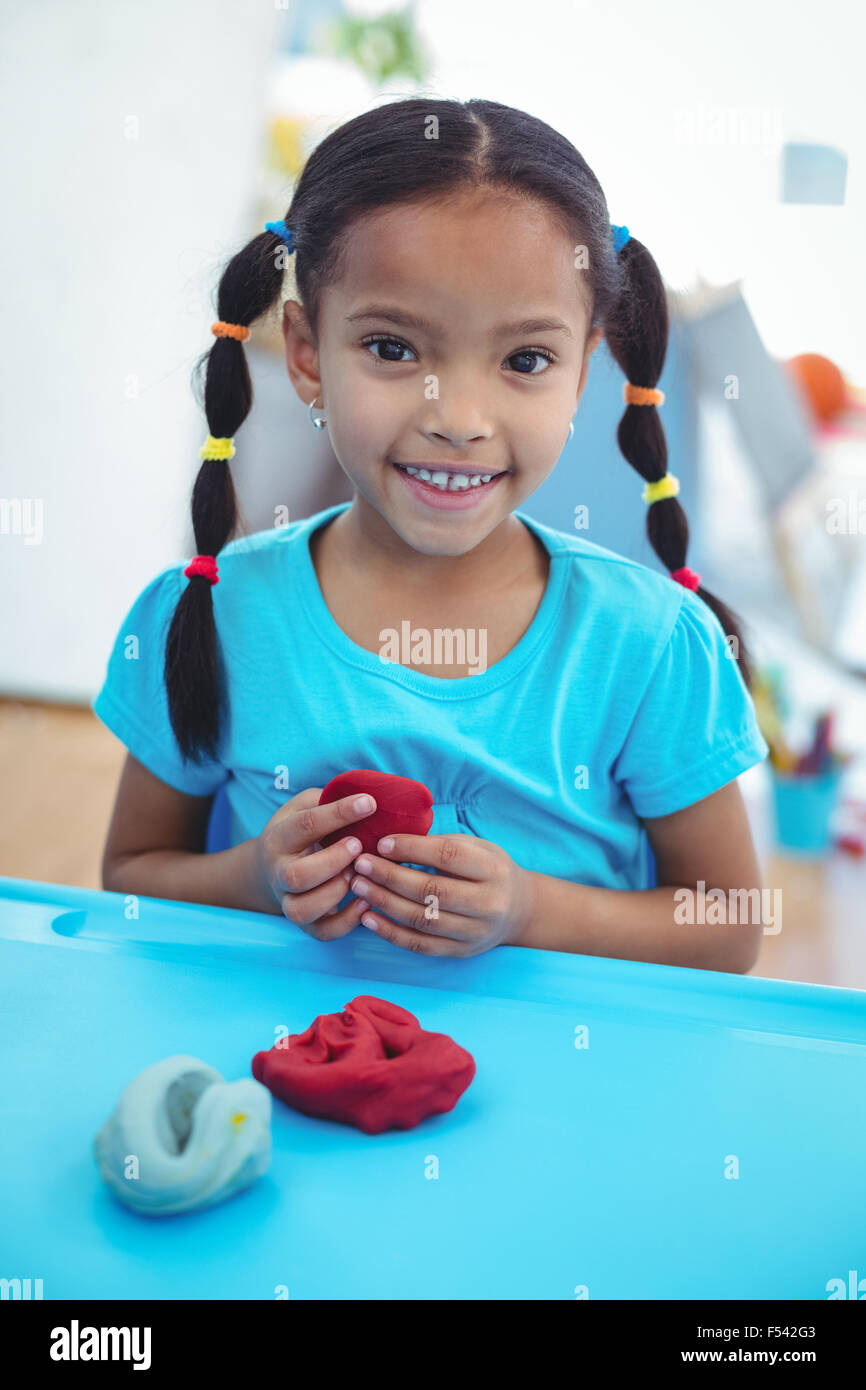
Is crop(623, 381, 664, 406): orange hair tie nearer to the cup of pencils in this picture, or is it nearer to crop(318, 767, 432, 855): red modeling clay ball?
crop(318, 767, 432, 855): red modeling clay ball

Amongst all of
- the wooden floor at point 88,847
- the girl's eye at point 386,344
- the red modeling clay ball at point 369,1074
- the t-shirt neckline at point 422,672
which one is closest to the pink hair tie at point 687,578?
the t-shirt neckline at point 422,672

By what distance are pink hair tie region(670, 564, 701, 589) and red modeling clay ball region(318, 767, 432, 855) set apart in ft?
1.15

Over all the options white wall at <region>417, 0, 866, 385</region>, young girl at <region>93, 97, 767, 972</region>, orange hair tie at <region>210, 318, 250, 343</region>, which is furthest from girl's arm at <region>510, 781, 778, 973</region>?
white wall at <region>417, 0, 866, 385</region>

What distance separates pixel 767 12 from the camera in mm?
2658

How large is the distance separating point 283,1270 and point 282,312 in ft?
2.23

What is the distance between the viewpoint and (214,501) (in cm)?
95

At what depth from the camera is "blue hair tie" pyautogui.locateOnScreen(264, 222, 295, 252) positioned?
35.7 inches

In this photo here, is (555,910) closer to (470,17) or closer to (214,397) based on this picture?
(214,397)

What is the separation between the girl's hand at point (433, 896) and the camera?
0.74m

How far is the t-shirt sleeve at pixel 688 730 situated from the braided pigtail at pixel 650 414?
80 millimetres

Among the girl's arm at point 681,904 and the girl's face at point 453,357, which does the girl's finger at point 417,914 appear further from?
the girl's face at point 453,357

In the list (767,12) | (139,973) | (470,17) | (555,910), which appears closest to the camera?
(139,973)

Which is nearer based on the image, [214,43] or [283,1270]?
[283,1270]
